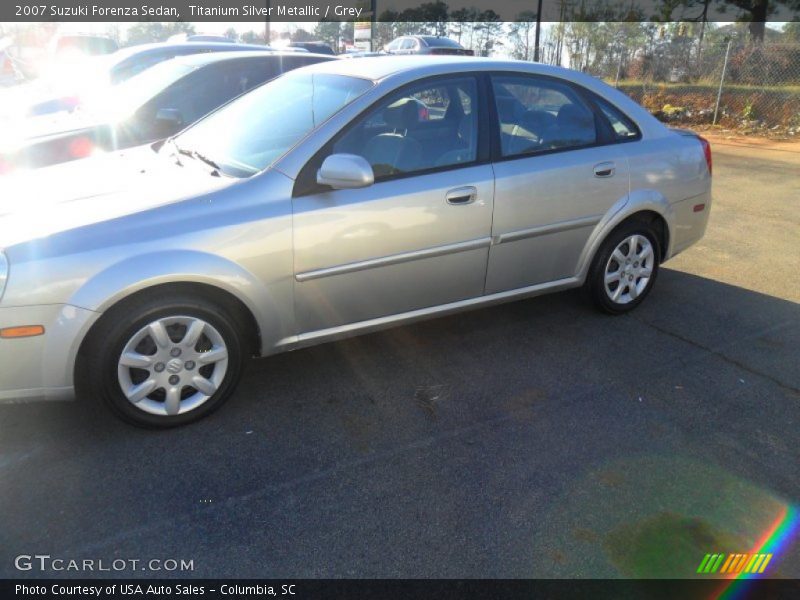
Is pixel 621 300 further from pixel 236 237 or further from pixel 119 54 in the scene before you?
pixel 119 54

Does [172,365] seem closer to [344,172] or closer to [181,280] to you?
[181,280]

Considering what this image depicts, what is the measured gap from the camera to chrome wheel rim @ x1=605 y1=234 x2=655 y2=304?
4.41 m

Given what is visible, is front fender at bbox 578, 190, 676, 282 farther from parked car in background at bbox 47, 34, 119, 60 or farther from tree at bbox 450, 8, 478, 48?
tree at bbox 450, 8, 478, 48

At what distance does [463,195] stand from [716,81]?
1614cm

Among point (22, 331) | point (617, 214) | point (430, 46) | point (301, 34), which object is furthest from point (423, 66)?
point (301, 34)

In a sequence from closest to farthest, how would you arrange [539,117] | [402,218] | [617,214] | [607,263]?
[402,218]
[539,117]
[617,214]
[607,263]

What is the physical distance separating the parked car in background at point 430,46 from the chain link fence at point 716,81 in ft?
15.0

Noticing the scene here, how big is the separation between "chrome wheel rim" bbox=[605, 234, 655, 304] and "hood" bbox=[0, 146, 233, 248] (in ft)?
8.53

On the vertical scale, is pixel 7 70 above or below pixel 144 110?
below

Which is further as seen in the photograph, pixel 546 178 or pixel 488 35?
pixel 488 35

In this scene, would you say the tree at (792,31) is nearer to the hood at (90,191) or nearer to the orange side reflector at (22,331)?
the hood at (90,191)

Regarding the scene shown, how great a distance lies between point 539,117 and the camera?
13.3 ft

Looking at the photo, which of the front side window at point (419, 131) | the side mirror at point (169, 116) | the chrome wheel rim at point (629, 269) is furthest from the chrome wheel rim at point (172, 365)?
the side mirror at point (169, 116)

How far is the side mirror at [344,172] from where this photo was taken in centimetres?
313
